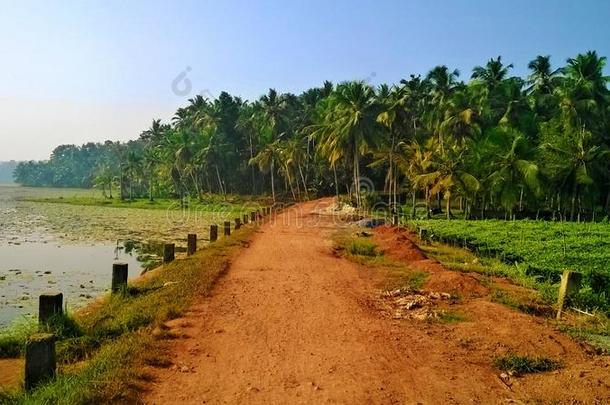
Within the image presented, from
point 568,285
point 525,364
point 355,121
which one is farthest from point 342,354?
point 355,121

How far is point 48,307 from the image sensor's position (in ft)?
30.1

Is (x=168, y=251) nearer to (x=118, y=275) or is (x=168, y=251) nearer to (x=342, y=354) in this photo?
(x=118, y=275)

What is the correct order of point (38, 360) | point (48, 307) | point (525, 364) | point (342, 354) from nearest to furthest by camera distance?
point (38, 360) → point (525, 364) → point (342, 354) → point (48, 307)

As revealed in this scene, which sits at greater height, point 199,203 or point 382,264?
point 199,203

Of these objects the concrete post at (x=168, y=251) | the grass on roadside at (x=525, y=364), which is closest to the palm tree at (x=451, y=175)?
the concrete post at (x=168, y=251)

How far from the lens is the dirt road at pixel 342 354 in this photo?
22.0 ft

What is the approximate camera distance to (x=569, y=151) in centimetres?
3500

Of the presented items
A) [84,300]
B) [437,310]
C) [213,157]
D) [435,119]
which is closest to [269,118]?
[213,157]

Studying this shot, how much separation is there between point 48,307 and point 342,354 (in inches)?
221

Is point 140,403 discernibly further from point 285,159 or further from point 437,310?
point 285,159

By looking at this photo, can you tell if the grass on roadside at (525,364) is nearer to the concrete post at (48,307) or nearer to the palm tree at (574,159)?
the concrete post at (48,307)

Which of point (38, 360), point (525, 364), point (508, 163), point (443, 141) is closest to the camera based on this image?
point (38, 360)

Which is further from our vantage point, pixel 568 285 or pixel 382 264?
pixel 382 264

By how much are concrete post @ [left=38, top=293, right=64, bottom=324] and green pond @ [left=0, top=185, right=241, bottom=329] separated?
13.4 feet
